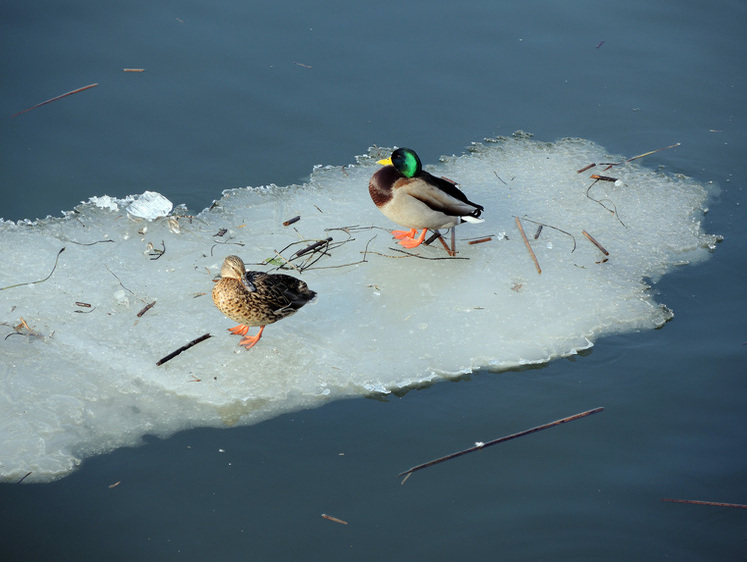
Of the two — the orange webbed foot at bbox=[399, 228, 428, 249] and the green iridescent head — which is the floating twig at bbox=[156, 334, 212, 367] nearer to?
the orange webbed foot at bbox=[399, 228, 428, 249]

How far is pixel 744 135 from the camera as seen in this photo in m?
6.04

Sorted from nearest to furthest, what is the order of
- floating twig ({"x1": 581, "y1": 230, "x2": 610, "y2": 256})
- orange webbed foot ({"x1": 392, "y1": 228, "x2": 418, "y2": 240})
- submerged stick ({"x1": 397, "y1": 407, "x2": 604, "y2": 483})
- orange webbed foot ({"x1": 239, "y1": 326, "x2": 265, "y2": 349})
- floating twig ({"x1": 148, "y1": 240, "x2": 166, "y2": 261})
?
submerged stick ({"x1": 397, "y1": 407, "x2": 604, "y2": 483}) < orange webbed foot ({"x1": 239, "y1": 326, "x2": 265, "y2": 349}) < floating twig ({"x1": 148, "y1": 240, "x2": 166, "y2": 261}) < floating twig ({"x1": 581, "y1": 230, "x2": 610, "y2": 256}) < orange webbed foot ({"x1": 392, "y1": 228, "x2": 418, "y2": 240})

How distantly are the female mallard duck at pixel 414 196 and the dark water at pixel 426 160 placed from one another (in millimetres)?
955

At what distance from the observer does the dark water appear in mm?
3123

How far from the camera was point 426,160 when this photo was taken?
5.61 m

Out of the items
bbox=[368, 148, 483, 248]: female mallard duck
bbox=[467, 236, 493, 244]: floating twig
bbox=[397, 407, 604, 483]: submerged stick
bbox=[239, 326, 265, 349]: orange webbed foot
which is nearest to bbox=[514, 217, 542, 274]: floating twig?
bbox=[467, 236, 493, 244]: floating twig

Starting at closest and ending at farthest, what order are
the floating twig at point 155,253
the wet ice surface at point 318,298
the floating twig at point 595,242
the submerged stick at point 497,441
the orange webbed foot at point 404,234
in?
1. the submerged stick at point 497,441
2. the wet ice surface at point 318,298
3. the floating twig at point 155,253
4. the floating twig at point 595,242
5. the orange webbed foot at point 404,234

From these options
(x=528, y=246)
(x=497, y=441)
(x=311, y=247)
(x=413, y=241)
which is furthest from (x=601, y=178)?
(x=497, y=441)

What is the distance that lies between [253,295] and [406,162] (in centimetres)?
148

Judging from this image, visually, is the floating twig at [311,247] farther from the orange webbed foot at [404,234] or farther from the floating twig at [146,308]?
the floating twig at [146,308]

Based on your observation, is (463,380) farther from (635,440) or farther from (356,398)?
(635,440)

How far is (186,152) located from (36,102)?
4.70 feet

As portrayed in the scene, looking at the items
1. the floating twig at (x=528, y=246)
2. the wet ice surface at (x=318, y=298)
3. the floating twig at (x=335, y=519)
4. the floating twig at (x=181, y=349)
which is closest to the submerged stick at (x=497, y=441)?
the floating twig at (x=335, y=519)

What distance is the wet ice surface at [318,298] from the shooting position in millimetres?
3684
